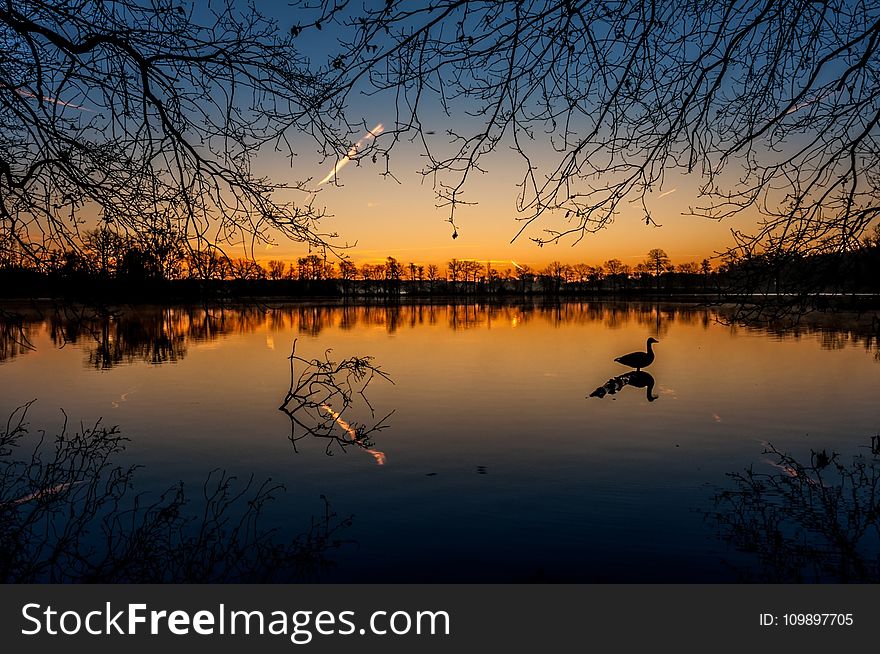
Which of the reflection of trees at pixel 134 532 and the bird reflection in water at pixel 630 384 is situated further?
the bird reflection in water at pixel 630 384

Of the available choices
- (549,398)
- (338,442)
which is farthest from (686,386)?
(338,442)

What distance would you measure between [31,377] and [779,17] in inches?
1074

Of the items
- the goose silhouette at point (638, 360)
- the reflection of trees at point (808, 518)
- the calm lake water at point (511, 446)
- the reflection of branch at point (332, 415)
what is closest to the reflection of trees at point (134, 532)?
the calm lake water at point (511, 446)

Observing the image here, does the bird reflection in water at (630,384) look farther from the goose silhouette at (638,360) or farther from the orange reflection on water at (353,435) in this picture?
the orange reflection on water at (353,435)

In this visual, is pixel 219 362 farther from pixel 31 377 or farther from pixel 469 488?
pixel 469 488

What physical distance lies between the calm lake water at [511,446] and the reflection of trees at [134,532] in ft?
1.32

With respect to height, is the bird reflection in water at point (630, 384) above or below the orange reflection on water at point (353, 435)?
below

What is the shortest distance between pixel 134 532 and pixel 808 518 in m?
8.53

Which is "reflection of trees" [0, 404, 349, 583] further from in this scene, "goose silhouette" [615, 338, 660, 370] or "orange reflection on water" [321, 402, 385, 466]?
"goose silhouette" [615, 338, 660, 370]

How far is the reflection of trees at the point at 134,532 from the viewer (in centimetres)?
741

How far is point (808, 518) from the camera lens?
8859mm

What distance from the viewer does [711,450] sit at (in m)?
13.6

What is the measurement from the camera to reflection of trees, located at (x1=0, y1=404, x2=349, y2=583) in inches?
292

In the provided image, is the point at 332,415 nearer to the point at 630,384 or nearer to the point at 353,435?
the point at 353,435
